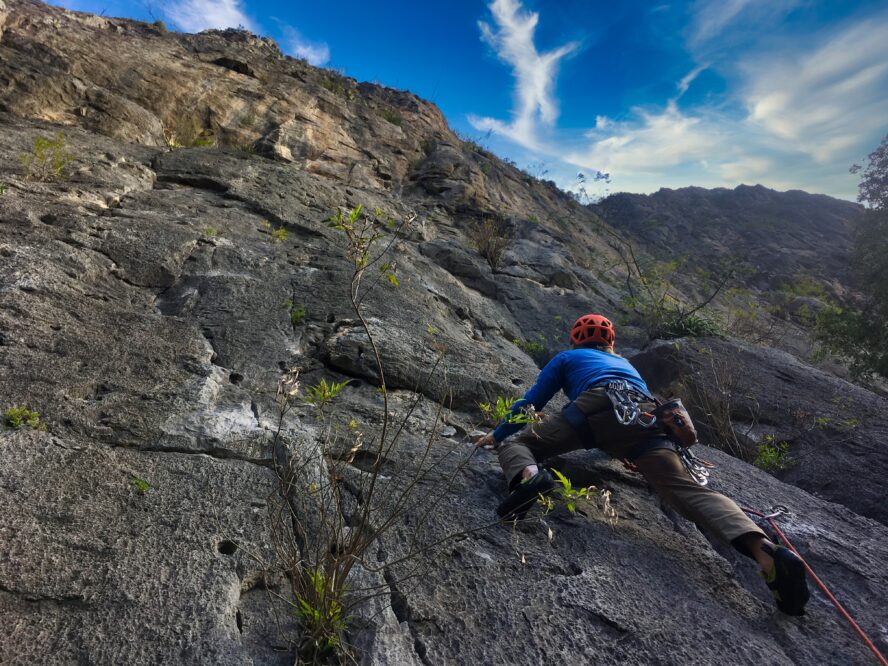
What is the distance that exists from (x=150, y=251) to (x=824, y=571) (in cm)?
615

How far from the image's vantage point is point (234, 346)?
379cm

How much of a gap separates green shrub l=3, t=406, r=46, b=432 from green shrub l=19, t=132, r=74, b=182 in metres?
3.73

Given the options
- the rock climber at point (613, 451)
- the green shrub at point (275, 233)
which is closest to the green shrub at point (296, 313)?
the green shrub at point (275, 233)

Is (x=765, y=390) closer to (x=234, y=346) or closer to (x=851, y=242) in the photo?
(x=234, y=346)

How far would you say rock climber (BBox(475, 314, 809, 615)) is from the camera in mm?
2432

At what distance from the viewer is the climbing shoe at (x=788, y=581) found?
234cm

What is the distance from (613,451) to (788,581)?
112 cm

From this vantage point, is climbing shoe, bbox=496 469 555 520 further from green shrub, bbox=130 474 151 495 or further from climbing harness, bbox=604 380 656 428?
green shrub, bbox=130 474 151 495

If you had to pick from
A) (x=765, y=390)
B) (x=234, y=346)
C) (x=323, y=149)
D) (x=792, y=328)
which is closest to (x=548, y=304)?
(x=765, y=390)

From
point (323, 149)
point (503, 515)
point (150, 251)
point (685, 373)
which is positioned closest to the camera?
point (503, 515)

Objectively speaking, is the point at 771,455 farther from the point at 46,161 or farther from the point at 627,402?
the point at 46,161

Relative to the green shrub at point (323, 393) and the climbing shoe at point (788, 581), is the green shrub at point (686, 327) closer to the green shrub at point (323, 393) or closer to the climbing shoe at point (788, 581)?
the climbing shoe at point (788, 581)

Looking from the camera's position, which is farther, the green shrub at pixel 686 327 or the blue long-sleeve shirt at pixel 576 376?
the green shrub at pixel 686 327

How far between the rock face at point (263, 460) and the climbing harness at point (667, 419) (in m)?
0.45
